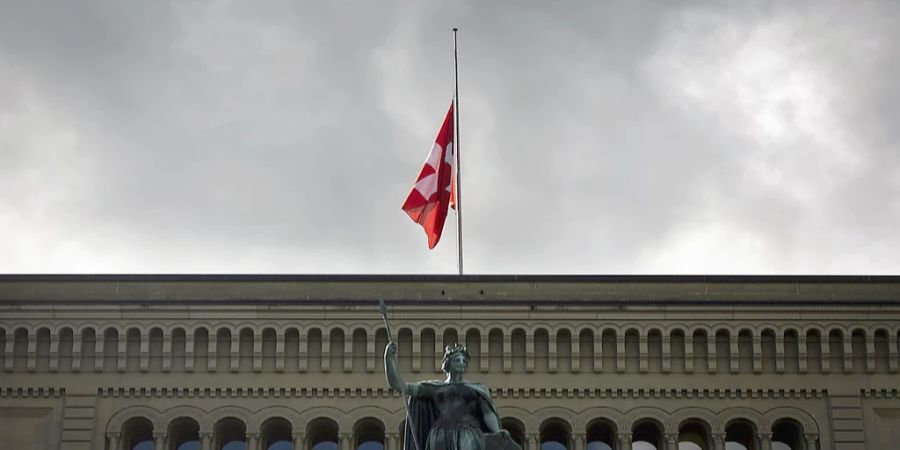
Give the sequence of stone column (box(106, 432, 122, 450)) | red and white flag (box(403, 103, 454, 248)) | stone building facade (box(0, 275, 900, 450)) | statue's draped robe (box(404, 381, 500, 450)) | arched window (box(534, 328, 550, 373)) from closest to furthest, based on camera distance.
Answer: statue's draped robe (box(404, 381, 500, 450)) → stone column (box(106, 432, 122, 450)) → stone building facade (box(0, 275, 900, 450)) → arched window (box(534, 328, 550, 373)) → red and white flag (box(403, 103, 454, 248))

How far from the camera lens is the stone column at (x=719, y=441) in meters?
50.9

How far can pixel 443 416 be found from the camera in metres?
24.1

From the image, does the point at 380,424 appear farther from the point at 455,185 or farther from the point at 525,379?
the point at 455,185

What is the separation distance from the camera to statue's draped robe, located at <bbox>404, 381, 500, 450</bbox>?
23.8m

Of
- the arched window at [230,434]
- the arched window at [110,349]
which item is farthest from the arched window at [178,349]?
the arched window at [230,434]

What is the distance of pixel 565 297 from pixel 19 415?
1699 cm

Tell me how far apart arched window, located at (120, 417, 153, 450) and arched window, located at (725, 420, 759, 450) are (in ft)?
58.0

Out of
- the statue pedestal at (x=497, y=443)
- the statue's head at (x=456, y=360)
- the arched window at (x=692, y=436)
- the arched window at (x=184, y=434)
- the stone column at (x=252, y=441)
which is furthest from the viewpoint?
the arched window at (x=692, y=436)

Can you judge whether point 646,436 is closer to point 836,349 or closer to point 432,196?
point 836,349

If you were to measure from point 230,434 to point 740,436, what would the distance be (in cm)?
1580

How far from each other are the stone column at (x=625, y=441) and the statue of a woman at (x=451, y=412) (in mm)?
27171

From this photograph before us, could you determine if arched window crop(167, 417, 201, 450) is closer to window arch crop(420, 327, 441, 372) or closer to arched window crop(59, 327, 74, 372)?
arched window crop(59, 327, 74, 372)

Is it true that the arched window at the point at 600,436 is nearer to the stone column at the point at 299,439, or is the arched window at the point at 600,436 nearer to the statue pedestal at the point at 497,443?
the stone column at the point at 299,439

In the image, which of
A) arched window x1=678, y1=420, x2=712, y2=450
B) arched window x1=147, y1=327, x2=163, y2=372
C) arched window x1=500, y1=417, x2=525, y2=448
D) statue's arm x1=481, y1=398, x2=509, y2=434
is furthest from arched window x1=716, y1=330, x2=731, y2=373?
statue's arm x1=481, y1=398, x2=509, y2=434
